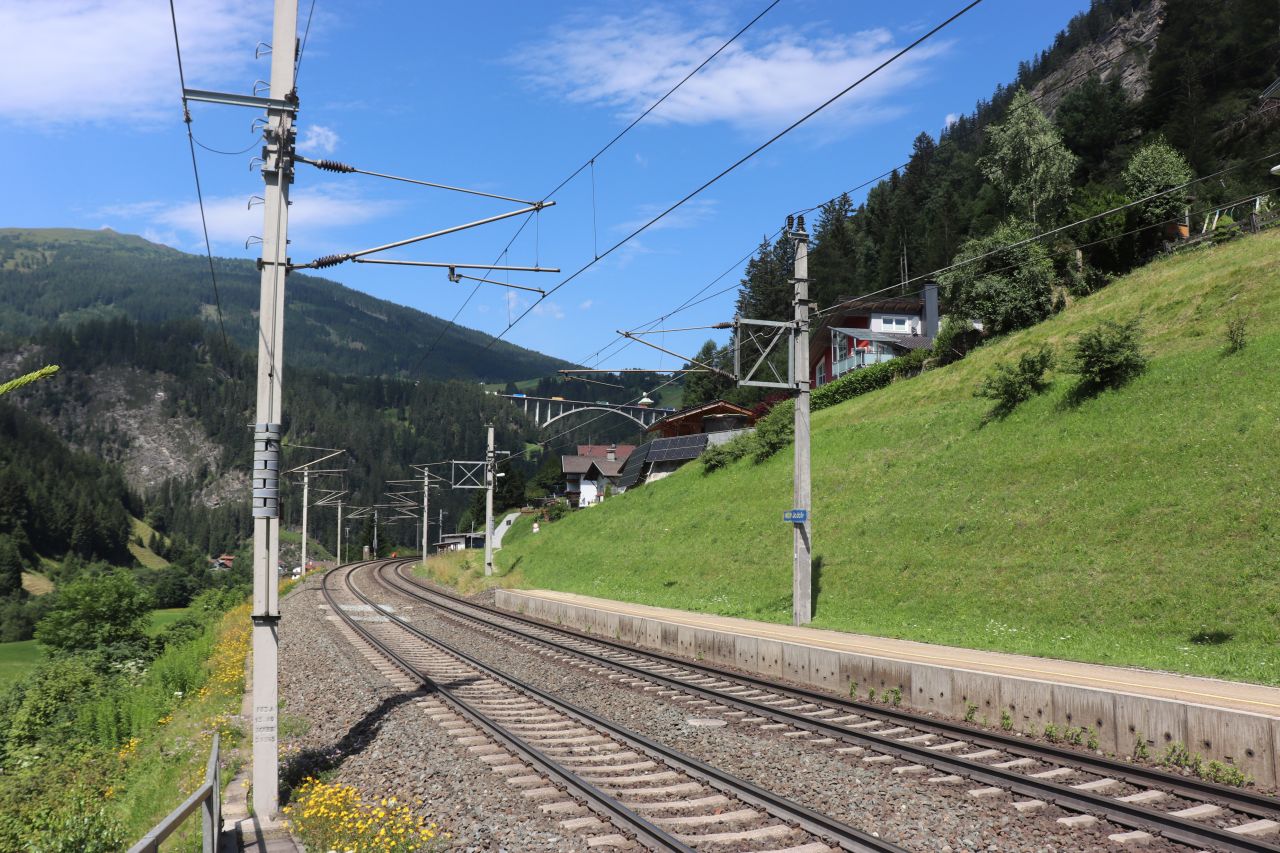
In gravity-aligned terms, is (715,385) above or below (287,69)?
above

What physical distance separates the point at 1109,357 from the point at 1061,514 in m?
7.52

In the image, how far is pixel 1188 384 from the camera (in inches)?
1052

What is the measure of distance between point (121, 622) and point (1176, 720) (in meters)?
43.6

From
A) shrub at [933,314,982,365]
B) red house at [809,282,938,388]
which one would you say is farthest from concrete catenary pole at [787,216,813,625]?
red house at [809,282,938,388]

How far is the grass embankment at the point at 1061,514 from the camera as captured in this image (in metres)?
18.9

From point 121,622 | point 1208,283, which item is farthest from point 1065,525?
point 121,622

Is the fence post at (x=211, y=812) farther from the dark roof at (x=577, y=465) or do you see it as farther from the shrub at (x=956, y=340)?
the dark roof at (x=577, y=465)

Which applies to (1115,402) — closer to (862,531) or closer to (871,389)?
(862,531)

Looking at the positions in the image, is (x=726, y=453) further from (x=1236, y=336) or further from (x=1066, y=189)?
(x=1066, y=189)

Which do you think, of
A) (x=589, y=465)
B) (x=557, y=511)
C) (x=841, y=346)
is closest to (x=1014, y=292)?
(x=841, y=346)

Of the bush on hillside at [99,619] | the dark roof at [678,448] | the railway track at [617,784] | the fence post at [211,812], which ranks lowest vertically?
the bush on hillside at [99,619]

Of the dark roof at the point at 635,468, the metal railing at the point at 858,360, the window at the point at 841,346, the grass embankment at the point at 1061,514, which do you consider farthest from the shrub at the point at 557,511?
the grass embankment at the point at 1061,514

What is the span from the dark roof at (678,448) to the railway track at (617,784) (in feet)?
163

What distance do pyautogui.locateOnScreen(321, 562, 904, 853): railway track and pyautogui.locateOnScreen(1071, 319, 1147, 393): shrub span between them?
21.7 meters
